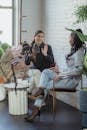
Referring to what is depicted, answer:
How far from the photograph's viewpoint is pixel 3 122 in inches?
179

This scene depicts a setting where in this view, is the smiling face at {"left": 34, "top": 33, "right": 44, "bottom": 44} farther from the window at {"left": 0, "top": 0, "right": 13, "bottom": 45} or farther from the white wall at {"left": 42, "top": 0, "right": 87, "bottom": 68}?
the window at {"left": 0, "top": 0, "right": 13, "bottom": 45}

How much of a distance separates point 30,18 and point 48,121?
10.4 feet

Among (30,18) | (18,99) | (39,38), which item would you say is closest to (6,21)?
(30,18)

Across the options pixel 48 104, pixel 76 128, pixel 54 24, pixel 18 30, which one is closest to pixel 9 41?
pixel 18 30

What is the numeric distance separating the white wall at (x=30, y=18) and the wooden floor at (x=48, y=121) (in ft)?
7.34

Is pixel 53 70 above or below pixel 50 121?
above

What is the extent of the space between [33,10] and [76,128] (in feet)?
11.8

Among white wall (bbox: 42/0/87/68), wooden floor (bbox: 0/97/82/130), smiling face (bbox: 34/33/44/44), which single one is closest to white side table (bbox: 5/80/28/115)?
wooden floor (bbox: 0/97/82/130)

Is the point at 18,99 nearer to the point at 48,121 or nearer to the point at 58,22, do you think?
the point at 48,121

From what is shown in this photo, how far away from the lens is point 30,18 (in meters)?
7.17

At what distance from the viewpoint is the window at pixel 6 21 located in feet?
23.9

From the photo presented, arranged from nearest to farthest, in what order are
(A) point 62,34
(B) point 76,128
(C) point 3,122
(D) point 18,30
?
(B) point 76,128
(C) point 3,122
(A) point 62,34
(D) point 18,30

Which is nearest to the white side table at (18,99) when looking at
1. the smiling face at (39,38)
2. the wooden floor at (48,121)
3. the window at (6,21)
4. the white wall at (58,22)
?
the wooden floor at (48,121)

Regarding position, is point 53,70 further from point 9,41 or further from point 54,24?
point 9,41
